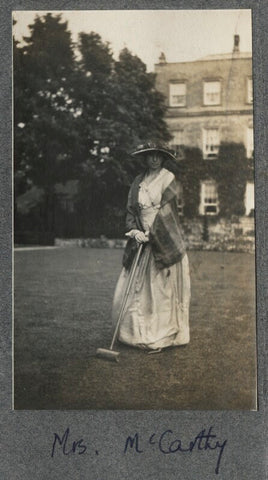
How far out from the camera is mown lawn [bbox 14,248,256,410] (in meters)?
3.54

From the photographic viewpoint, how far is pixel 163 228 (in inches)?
142

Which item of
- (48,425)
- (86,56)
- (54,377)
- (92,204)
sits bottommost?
(48,425)

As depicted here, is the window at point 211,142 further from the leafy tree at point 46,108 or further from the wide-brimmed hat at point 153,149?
the leafy tree at point 46,108

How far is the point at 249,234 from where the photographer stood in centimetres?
357

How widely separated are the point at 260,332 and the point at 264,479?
92cm

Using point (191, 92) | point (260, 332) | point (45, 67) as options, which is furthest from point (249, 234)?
point (45, 67)

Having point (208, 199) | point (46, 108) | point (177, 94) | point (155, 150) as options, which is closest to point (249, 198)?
point (208, 199)

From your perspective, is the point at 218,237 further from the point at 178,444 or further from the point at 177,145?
the point at 178,444

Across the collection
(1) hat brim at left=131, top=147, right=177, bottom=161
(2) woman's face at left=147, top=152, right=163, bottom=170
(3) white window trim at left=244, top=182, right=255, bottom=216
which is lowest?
(3) white window trim at left=244, top=182, right=255, bottom=216

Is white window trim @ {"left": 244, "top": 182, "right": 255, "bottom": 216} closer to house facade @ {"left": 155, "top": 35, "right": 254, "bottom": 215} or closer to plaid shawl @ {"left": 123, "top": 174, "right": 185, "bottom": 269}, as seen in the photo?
house facade @ {"left": 155, "top": 35, "right": 254, "bottom": 215}

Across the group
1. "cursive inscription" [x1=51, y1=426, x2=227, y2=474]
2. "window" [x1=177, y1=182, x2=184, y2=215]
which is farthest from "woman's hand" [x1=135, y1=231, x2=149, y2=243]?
"cursive inscription" [x1=51, y1=426, x2=227, y2=474]

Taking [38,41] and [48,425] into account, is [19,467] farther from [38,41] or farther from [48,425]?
[38,41]

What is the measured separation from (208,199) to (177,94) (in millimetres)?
723

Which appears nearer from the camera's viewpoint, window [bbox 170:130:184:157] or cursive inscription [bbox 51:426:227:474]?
cursive inscription [bbox 51:426:227:474]
